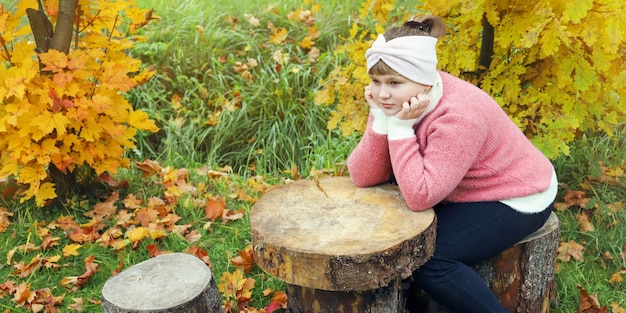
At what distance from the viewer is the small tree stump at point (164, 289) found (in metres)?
2.41

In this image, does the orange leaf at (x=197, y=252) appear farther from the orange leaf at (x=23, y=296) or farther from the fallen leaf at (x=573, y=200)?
the fallen leaf at (x=573, y=200)

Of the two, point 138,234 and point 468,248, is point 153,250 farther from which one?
point 468,248

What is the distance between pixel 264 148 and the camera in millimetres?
4887

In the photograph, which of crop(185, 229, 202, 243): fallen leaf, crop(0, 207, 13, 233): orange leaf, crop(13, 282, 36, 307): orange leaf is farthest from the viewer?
crop(0, 207, 13, 233): orange leaf

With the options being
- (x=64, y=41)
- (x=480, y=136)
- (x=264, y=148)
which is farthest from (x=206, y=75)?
(x=480, y=136)

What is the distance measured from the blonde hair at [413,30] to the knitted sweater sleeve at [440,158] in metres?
0.29

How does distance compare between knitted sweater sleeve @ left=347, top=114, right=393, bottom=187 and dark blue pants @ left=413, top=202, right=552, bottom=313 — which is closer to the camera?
dark blue pants @ left=413, top=202, right=552, bottom=313

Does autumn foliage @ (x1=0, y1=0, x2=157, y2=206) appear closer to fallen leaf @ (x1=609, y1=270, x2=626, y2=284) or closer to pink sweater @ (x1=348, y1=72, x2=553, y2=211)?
pink sweater @ (x1=348, y1=72, x2=553, y2=211)

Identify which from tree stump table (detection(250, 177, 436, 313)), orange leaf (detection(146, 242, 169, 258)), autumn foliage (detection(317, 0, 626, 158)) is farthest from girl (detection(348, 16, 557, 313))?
orange leaf (detection(146, 242, 169, 258))

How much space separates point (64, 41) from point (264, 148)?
1.66 metres

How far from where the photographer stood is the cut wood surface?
2.26 meters

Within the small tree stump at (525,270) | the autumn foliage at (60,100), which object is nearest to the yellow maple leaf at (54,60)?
the autumn foliage at (60,100)

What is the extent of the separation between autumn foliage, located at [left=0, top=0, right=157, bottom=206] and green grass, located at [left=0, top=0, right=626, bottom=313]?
14.9 inches

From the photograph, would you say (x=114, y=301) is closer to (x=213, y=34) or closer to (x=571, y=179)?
(x=571, y=179)
